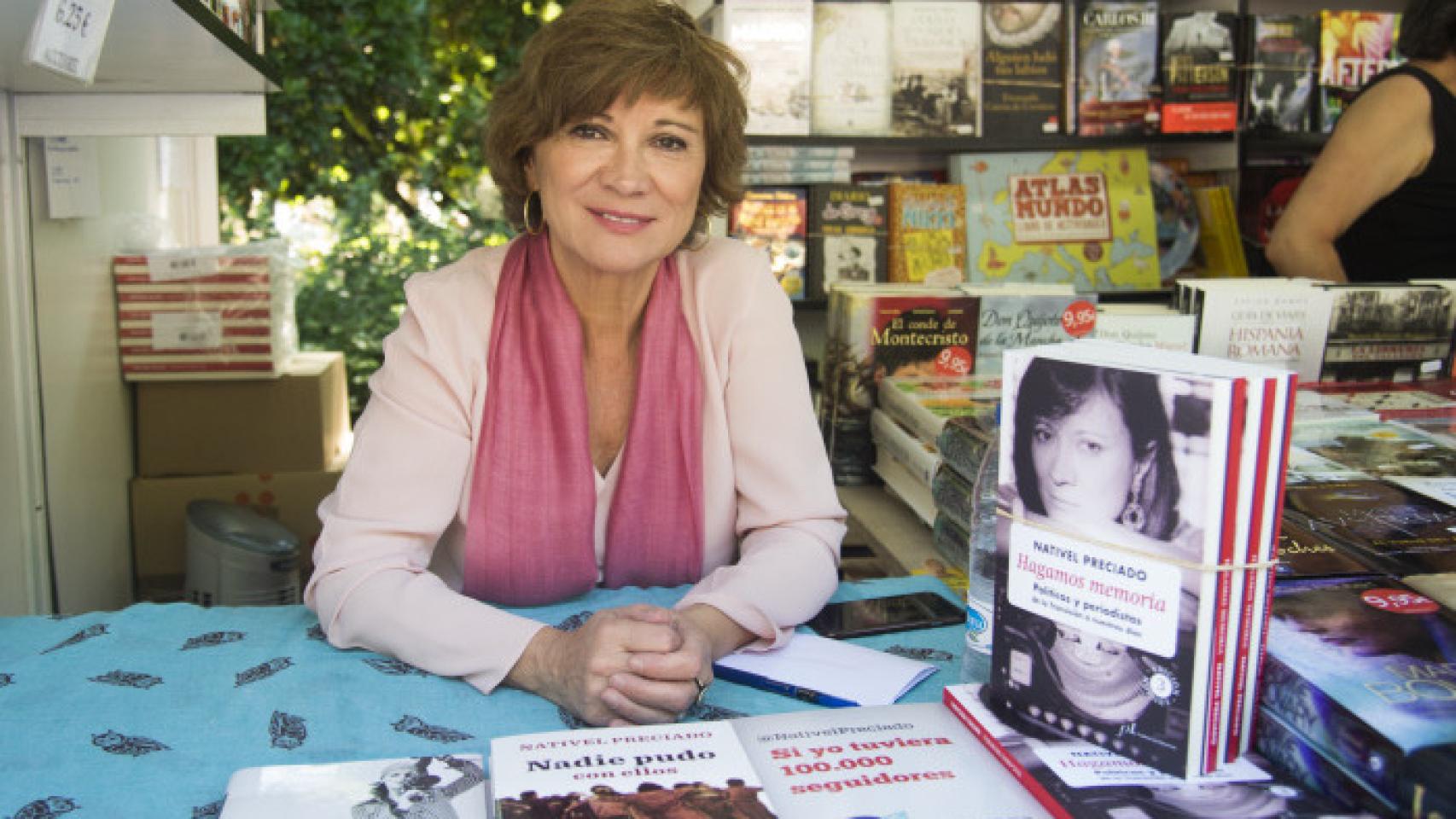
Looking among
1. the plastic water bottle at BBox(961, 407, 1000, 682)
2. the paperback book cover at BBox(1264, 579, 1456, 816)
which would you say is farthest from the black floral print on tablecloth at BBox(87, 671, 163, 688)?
the paperback book cover at BBox(1264, 579, 1456, 816)

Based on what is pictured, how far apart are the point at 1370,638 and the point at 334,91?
229 inches

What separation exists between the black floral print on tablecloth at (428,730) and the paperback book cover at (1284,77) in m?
2.77

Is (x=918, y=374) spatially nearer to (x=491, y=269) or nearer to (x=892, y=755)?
(x=491, y=269)

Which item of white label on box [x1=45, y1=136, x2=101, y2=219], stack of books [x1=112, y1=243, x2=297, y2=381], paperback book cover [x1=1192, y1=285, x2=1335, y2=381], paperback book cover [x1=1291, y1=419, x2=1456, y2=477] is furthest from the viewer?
stack of books [x1=112, y1=243, x2=297, y2=381]

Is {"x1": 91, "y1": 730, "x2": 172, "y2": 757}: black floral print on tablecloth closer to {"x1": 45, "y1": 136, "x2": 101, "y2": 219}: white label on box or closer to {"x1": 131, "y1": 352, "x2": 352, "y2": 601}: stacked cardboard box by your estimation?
{"x1": 45, "y1": 136, "x2": 101, "y2": 219}: white label on box

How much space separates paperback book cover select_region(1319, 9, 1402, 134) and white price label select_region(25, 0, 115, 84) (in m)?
2.87

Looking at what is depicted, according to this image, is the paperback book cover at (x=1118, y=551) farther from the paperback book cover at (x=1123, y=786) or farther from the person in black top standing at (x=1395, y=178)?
the person in black top standing at (x=1395, y=178)

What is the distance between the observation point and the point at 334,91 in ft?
19.4

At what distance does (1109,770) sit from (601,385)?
998 millimetres

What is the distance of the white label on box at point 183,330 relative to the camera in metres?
2.81

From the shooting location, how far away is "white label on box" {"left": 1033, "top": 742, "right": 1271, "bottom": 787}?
85 cm

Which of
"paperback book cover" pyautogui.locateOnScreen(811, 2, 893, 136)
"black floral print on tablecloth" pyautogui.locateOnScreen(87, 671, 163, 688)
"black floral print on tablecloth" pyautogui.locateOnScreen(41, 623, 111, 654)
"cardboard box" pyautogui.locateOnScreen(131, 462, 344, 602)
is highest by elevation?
"paperback book cover" pyautogui.locateOnScreen(811, 2, 893, 136)

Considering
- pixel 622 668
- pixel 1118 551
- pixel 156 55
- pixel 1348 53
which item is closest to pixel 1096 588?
pixel 1118 551

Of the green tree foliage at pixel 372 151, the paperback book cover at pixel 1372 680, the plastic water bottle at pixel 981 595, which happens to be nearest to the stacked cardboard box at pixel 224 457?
the plastic water bottle at pixel 981 595
